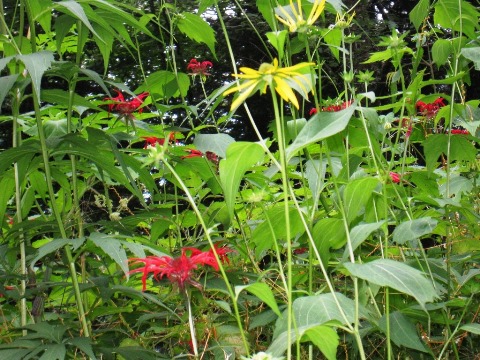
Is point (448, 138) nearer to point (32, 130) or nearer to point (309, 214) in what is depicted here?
point (309, 214)

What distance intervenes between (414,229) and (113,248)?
0.42 metres

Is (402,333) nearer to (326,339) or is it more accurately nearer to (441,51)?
(326,339)

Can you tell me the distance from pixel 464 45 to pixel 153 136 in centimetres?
65

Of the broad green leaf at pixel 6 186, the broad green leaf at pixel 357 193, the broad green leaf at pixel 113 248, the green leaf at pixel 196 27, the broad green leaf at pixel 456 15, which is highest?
the green leaf at pixel 196 27

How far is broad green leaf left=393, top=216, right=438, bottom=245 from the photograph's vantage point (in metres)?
0.98

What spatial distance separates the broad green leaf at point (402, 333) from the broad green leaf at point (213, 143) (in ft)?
1.13

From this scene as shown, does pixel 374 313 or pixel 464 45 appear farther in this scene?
pixel 464 45

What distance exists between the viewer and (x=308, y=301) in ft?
2.68

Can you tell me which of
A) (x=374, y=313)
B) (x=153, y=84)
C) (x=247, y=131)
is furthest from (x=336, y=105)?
(x=247, y=131)

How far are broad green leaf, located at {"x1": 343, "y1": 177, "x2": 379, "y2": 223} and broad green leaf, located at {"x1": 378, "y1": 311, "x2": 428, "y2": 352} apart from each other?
0.18m

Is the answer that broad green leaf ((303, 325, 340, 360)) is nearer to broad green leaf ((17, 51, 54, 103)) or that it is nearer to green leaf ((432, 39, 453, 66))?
broad green leaf ((17, 51, 54, 103))

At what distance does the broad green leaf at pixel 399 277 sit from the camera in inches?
29.0

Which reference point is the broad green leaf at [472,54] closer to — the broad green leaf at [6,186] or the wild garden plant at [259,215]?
the wild garden plant at [259,215]

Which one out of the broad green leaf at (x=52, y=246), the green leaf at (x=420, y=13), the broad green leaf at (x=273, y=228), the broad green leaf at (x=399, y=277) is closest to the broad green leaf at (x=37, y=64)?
the broad green leaf at (x=52, y=246)
